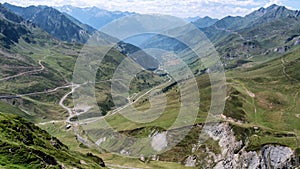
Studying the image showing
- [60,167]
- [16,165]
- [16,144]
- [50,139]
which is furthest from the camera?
[50,139]

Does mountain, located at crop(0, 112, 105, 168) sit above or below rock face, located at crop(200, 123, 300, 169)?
below

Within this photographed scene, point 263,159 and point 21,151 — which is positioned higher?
point 263,159

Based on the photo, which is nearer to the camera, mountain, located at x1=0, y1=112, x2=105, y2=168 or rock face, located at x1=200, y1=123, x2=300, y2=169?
mountain, located at x1=0, y1=112, x2=105, y2=168

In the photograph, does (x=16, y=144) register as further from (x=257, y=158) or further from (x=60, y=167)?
(x=257, y=158)

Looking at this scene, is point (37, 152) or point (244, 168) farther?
point (244, 168)

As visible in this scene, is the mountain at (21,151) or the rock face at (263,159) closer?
the mountain at (21,151)

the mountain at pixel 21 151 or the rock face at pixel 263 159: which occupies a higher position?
the rock face at pixel 263 159

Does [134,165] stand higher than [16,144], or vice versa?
[134,165]

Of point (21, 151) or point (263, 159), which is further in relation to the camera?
point (263, 159)

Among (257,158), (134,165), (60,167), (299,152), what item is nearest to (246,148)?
(257,158)

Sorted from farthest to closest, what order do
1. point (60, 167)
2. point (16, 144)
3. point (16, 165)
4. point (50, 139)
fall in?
point (50, 139) < point (60, 167) < point (16, 144) < point (16, 165)

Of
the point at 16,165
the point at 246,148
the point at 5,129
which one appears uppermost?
the point at 246,148
